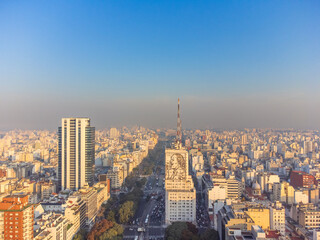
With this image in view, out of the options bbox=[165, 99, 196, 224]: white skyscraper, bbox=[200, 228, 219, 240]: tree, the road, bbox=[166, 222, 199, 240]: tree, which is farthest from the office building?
bbox=[165, 99, 196, 224]: white skyscraper

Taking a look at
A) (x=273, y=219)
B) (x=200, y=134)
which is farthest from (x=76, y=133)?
Result: (x=200, y=134)

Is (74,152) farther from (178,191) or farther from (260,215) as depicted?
(260,215)

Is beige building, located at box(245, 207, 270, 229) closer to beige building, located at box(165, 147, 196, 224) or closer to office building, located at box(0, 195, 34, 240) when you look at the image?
beige building, located at box(165, 147, 196, 224)

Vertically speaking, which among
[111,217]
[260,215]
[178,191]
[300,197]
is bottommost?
[111,217]

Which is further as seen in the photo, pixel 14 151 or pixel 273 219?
pixel 14 151

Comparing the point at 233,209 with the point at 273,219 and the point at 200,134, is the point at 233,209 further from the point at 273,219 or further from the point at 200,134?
the point at 200,134

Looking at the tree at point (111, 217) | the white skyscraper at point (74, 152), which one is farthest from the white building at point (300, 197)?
the white skyscraper at point (74, 152)

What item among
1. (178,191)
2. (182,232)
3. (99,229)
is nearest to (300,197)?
(178,191)
